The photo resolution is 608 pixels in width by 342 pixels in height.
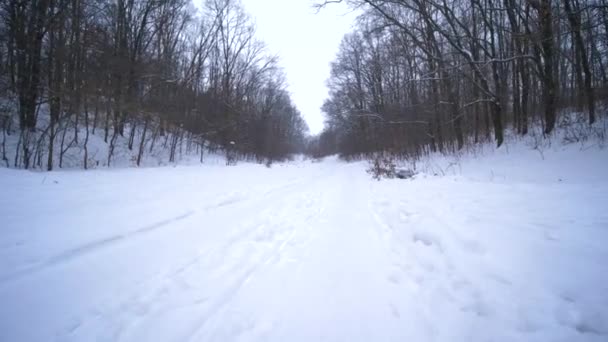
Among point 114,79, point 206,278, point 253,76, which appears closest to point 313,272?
point 206,278

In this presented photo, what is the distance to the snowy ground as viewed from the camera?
1.45 meters

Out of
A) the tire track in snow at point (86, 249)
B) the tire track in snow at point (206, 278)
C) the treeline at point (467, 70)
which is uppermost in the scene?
the treeline at point (467, 70)

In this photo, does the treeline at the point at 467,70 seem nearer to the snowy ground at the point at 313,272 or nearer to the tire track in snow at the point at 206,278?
the snowy ground at the point at 313,272

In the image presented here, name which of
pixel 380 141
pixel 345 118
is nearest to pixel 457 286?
pixel 380 141

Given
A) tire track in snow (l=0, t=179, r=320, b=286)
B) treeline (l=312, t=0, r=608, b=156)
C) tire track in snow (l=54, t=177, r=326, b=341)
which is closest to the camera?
tire track in snow (l=54, t=177, r=326, b=341)

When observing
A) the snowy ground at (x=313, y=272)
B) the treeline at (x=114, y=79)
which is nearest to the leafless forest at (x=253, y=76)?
the treeline at (x=114, y=79)

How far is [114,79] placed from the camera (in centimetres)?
1068

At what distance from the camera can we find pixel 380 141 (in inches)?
737

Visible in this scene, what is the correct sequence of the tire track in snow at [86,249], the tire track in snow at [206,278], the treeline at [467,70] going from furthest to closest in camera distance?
the treeline at [467,70]
the tire track in snow at [86,249]
the tire track in snow at [206,278]

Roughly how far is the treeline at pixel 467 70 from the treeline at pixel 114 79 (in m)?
11.8

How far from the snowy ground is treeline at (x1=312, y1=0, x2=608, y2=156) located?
7.12 m

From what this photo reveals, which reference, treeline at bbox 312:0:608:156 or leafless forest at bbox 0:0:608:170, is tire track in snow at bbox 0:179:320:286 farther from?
treeline at bbox 312:0:608:156

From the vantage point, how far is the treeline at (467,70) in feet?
25.7

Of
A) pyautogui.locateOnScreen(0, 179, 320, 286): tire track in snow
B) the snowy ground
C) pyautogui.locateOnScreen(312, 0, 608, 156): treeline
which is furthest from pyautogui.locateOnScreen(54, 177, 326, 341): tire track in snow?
pyautogui.locateOnScreen(312, 0, 608, 156): treeline
